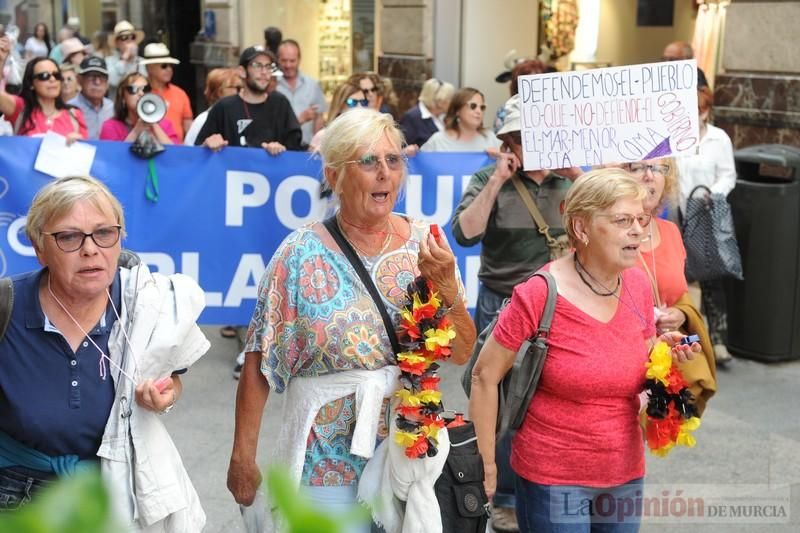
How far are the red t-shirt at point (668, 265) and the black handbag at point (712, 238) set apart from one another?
3.15 meters

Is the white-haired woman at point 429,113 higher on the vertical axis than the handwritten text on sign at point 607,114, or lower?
lower

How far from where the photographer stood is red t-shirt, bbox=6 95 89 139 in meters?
8.20

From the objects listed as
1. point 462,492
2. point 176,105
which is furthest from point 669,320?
point 176,105

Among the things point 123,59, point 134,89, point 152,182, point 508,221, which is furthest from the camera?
point 123,59

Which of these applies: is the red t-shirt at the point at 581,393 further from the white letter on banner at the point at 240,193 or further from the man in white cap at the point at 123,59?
the man in white cap at the point at 123,59

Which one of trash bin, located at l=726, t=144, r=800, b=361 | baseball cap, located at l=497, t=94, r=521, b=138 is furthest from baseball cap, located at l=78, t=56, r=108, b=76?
baseball cap, located at l=497, t=94, r=521, b=138

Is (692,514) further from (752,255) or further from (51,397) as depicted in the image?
(51,397)

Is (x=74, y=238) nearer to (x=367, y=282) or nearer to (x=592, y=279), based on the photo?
(x=367, y=282)

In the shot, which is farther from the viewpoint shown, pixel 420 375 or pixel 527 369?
pixel 527 369

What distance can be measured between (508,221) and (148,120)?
3.53 m

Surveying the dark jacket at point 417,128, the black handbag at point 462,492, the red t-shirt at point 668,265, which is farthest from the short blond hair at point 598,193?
the dark jacket at point 417,128

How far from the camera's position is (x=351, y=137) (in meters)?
3.37

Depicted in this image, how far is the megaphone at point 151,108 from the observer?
7.80 metres

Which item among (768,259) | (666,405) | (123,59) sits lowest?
(768,259)
